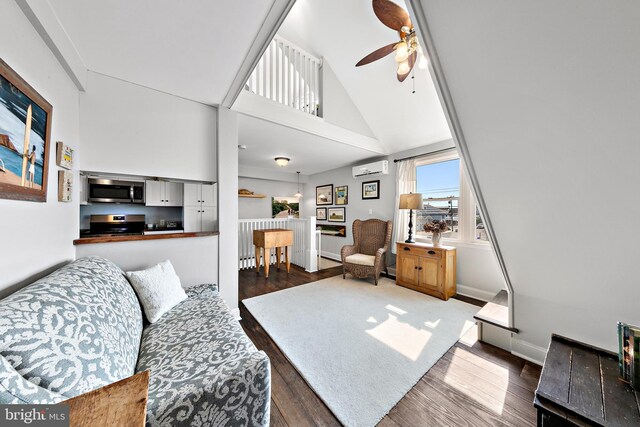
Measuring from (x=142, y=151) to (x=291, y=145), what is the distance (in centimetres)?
199

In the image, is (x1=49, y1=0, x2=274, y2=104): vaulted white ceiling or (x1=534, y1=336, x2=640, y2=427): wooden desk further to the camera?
(x1=49, y1=0, x2=274, y2=104): vaulted white ceiling

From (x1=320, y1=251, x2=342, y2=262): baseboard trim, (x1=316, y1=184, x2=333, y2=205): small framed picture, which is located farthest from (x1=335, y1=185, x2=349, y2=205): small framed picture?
(x1=320, y1=251, x2=342, y2=262): baseboard trim

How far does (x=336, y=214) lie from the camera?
530 cm

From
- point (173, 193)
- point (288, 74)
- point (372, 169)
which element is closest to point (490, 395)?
point (372, 169)

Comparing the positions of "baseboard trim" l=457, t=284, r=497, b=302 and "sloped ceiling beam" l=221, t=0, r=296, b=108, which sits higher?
"sloped ceiling beam" l=221, t=0, r=296, b=108

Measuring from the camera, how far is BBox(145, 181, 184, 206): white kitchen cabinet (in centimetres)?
324

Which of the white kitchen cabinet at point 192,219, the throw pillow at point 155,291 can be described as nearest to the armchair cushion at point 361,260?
the white kitchen cabinet at point 192,219

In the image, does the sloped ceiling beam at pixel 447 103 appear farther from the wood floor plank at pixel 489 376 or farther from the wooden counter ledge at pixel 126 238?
the wooden counter ledge at pixel 126 238

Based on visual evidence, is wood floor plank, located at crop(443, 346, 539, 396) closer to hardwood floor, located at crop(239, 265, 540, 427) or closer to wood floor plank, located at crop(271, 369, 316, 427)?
hardwood floor, located at crop(239, 265, 540, 427)

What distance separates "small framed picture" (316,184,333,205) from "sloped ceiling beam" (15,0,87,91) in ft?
14.2

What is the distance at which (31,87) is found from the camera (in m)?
1.12

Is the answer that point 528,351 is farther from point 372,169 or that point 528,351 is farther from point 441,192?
point 372,169

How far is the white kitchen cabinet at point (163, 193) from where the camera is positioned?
3240mm

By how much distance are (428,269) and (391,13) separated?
116 inches
